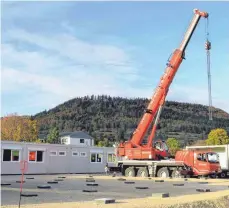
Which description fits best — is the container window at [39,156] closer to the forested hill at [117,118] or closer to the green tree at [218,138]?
the green tree at [218,138]

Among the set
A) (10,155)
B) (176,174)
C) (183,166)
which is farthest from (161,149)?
(10,155)

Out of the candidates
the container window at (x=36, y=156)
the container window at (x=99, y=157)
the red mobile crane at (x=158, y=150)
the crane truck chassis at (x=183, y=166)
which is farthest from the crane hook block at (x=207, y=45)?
the container window at (x=99, y=157)

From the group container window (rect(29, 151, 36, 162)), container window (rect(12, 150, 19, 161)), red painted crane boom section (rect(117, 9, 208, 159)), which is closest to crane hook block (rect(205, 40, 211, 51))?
red painted crane boom section (rect(117, 9, 208, 159))

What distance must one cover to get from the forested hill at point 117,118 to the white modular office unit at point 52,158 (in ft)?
198

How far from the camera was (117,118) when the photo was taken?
132 meters

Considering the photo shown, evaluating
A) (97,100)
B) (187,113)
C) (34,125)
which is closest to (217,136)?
(34,125)

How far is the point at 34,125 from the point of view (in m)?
73.2

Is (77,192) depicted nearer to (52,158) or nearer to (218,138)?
(52,158)

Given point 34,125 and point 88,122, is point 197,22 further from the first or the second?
point 88,122

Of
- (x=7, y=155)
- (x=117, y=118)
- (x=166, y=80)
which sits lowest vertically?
(x=7, y=155)

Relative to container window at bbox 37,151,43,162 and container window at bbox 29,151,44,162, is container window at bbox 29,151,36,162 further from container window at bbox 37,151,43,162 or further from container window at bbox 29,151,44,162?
container window at bbox 37,151,43,162

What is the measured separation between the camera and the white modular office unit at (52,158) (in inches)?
1403

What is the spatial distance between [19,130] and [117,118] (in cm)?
6469

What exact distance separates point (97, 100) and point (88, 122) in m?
15.0
